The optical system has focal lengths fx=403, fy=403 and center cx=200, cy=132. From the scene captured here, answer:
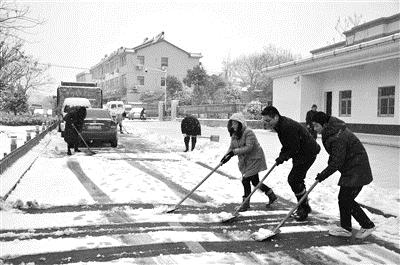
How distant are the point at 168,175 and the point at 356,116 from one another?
1158 cm

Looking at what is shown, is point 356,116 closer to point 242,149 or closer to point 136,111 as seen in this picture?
point 242,149

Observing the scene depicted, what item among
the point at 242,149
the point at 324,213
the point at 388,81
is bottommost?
the point at 324,213

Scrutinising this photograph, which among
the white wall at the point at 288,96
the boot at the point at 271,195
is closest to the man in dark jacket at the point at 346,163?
the boot at the point at 271,195

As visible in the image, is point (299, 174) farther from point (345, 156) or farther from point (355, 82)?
point (355, 82)

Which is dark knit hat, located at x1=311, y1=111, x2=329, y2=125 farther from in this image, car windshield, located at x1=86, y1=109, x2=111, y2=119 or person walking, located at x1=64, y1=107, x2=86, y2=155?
car windshield, located at x1=86, y1=109, x2=111, y2=119

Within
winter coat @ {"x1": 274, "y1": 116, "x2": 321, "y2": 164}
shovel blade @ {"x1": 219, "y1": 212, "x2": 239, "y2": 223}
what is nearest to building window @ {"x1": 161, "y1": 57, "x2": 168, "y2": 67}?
winter coat @ {"x1": 274, "y1": 116, "x2": 321, "y2": 164}

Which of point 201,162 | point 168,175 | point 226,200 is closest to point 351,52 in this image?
point 201,162

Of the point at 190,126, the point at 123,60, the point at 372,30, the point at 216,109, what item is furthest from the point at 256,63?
the point at 190,126

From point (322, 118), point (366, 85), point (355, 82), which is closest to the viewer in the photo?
point (322, 118)

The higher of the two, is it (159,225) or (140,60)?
(140,60)

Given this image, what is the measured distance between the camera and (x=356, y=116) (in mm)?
18062

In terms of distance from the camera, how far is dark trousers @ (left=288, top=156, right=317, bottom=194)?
5.88 meters

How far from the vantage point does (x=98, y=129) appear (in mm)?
14789

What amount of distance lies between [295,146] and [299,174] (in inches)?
18.4
